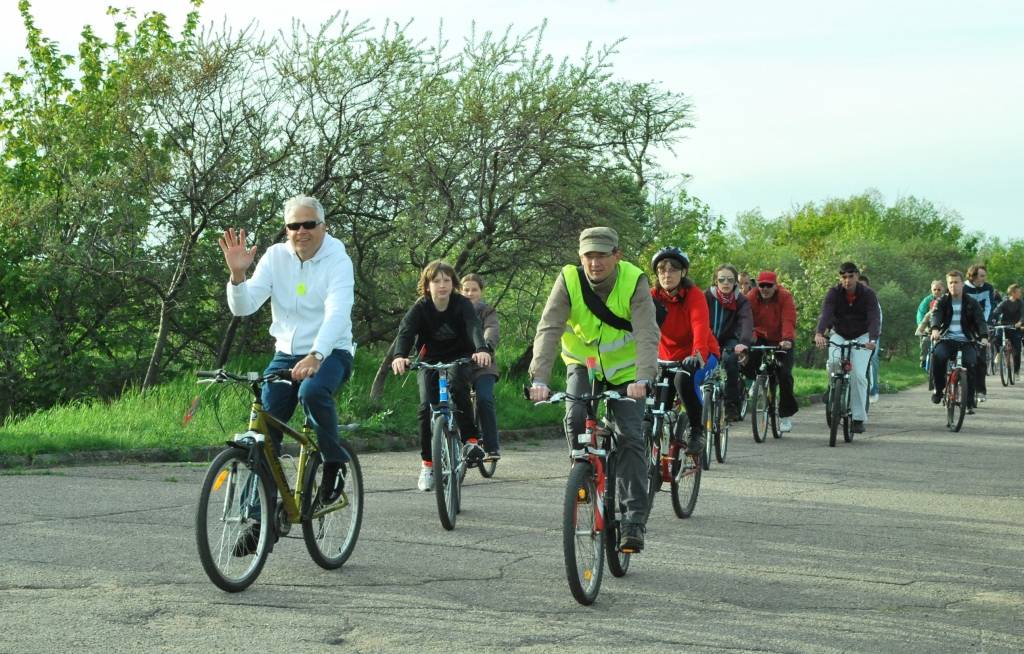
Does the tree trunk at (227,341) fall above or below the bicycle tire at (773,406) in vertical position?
above

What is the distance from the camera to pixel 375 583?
6816 millimetres

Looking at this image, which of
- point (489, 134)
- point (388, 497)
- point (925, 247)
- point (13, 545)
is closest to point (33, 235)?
point (489, 134)

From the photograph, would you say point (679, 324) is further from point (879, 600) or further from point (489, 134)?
point (489, 134)

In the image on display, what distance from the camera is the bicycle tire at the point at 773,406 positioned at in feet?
52.7

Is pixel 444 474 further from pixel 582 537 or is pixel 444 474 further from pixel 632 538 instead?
pixel 582 537

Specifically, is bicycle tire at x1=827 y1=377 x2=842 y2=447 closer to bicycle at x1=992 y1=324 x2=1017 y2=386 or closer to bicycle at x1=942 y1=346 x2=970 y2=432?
bicycle at x1=942 y1=346 x2=970 y2=432

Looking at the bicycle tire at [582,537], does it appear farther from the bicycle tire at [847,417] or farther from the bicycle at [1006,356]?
the bicycle at [1006,356]

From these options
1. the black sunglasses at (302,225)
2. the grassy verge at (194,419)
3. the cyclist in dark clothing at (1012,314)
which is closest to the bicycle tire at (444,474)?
the black sunglasses at (302,225)

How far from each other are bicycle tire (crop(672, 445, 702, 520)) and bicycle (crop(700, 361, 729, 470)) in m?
2.69

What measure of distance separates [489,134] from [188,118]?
417cm

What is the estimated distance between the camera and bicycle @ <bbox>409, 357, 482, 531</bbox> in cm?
873

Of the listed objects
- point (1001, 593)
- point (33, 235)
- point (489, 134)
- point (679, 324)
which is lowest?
point (1001, 593)

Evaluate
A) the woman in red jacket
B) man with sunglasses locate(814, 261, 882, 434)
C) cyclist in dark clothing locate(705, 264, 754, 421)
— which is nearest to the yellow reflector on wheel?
the woman in red jacket

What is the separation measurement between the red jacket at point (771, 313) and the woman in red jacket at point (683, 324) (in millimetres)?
5136
